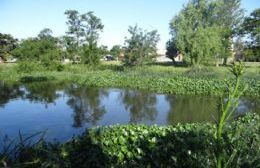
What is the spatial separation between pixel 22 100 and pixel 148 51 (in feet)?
74.3

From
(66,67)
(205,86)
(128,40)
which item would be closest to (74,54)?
(66,67)

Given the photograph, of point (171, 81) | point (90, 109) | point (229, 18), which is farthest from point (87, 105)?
point (229, 18)

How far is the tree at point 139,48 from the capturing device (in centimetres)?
4019

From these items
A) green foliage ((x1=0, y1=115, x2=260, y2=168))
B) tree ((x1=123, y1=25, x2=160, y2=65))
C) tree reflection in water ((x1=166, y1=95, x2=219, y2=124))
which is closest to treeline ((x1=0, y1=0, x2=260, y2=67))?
tree ((x1=123, y1=25, x2=160, y2=65))

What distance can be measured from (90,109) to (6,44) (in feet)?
190

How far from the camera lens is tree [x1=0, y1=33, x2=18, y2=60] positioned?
65812 millimetres

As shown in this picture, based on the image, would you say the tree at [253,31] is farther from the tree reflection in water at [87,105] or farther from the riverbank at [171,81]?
the tree reflection in water at [87,105]

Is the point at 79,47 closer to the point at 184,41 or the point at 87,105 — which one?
the point at 184,41

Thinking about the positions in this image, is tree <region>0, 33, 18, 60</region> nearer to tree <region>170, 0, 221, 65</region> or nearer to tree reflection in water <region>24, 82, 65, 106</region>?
tree <region>170, 0, 221, 65</region>

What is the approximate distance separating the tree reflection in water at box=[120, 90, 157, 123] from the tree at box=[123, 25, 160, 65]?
15813mm

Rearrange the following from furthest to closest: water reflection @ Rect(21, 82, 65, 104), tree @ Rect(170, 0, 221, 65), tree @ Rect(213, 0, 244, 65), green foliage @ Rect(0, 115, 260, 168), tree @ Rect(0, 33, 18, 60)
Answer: tree @ Rect(0, 33, 18, 60), tree @ Rect(213, 0, 244, 65), tree @ Rect(170, 0, 221, 65), water reflection @ Rect(21, 82, 65, 104), green foliage @ Rect(0, 115, 260, 168)

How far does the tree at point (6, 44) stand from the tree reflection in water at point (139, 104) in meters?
48.8

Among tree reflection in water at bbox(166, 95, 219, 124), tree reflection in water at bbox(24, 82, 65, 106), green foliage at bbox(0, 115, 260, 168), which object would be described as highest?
green foliage at bbox(0, 115, 260, 168)

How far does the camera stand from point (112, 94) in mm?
23625
